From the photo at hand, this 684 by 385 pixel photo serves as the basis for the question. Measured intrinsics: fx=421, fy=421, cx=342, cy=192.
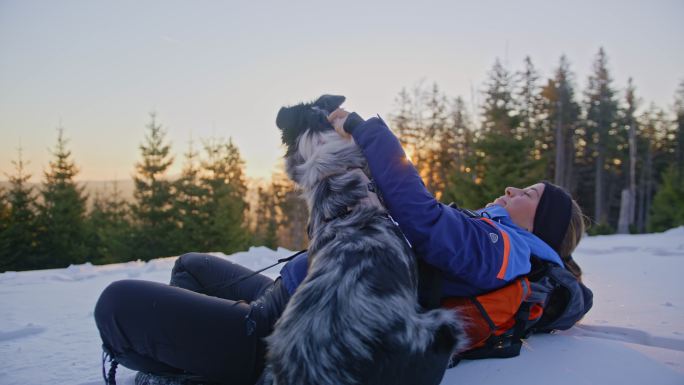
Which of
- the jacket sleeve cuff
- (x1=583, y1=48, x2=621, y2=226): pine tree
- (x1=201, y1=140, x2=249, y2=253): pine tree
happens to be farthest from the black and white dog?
(x1=583, y1=48, x2=621, y2=226): pine tree

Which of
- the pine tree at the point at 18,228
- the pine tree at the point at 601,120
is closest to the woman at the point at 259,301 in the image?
the pine tree at the point at 18,228

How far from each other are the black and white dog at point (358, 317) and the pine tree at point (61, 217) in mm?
23671

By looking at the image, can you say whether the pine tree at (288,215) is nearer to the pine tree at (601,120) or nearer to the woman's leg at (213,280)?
the pine tree at (601,120)

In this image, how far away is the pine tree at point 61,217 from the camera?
20.7 meters

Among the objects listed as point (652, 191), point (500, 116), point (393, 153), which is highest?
point (500, 116)

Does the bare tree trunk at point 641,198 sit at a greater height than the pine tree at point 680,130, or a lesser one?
lesser

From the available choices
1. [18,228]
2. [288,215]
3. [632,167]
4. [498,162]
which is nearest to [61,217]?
[18,228]

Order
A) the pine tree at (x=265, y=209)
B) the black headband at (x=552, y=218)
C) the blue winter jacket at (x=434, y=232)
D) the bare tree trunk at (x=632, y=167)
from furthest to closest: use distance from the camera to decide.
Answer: the pine tree at (x=265, y=209), the bare tree trunk at (x=632, y=167), the black headband at (x=552, y=218), the blue winter jacket at (x=434, y=232)

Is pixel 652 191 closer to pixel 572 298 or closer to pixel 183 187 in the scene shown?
pixel 183 187

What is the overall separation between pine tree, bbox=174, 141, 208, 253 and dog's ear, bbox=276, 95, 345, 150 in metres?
19.6

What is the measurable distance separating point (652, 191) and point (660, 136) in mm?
4492

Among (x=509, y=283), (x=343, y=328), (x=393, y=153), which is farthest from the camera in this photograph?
(x=509, y=283)

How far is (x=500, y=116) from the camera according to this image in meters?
19.2

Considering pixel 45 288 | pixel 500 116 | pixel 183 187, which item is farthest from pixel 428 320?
pixel 183 187
